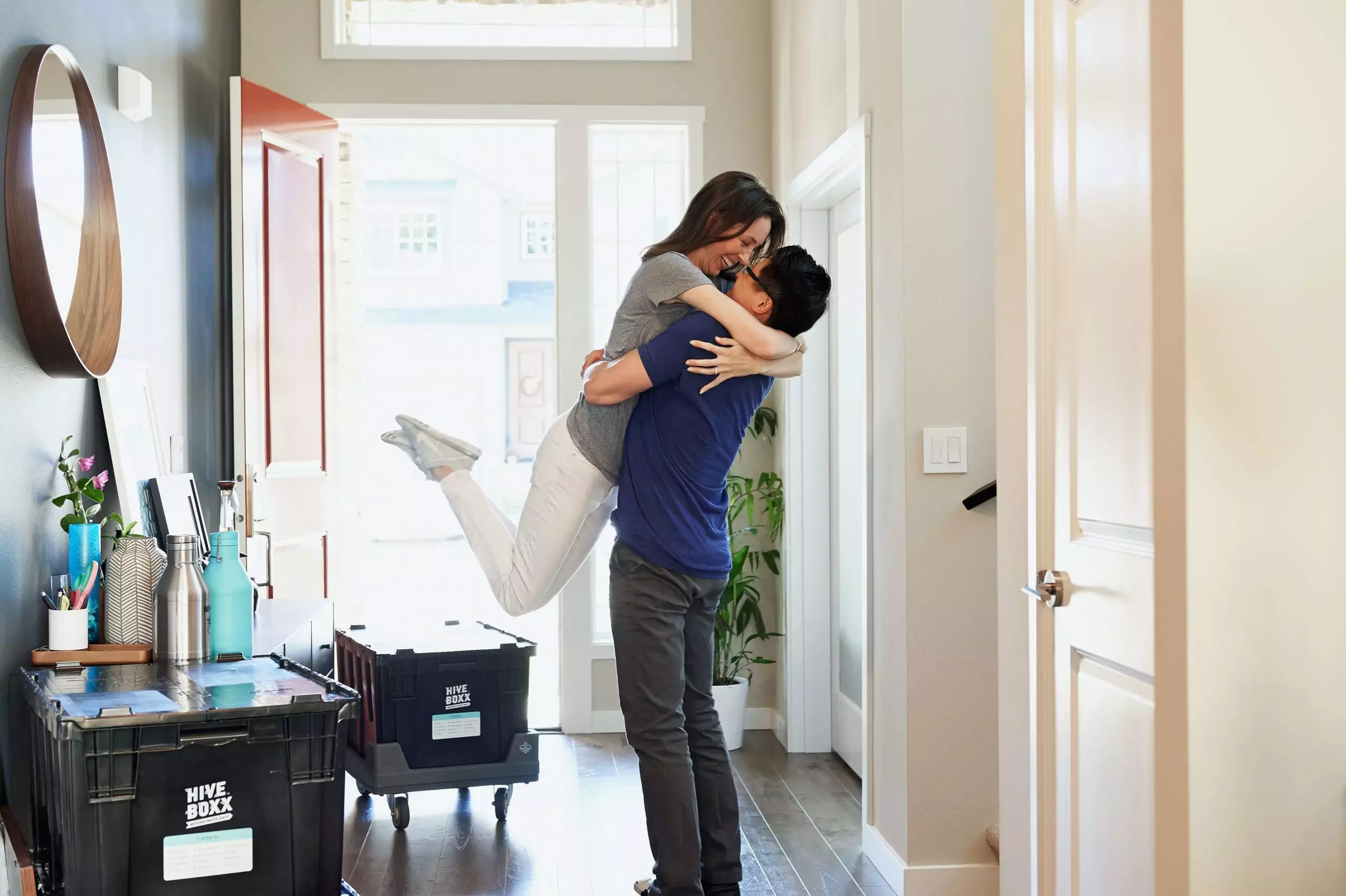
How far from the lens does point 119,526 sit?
8.45 feet

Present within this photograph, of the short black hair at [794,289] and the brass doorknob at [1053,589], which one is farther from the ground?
the short black hair at [794,289]

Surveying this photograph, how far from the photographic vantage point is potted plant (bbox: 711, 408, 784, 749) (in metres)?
4.13

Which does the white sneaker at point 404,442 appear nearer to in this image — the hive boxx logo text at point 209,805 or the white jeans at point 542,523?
the white jeans at point 542,523

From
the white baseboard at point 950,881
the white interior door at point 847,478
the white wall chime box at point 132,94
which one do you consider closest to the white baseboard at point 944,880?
the white baseboard at point 950,881

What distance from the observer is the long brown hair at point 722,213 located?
7.86 feet

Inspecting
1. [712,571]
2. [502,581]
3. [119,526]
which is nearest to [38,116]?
[119,526]

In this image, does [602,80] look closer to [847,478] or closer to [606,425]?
[847,478]

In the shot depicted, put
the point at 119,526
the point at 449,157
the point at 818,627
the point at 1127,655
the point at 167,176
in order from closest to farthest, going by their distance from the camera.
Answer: the point at 1127,655, the point at 119,526, the point at 167,176, the point at 818,627, the point at 449,157

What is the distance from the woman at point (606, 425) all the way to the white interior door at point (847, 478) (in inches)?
52.6

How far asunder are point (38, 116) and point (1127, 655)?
2.31 meters

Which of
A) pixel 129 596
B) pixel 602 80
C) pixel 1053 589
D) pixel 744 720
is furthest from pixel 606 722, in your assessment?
pixel 1053 589

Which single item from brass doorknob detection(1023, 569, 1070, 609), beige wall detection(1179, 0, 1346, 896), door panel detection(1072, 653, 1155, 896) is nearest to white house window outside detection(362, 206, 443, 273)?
brass doorknob detection(1023, 569, 1070, 609)

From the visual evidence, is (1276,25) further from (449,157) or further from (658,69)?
(449,157)

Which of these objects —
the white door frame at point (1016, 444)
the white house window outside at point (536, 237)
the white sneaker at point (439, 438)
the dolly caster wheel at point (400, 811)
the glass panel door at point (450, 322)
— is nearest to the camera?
the white door frame at point (1016, 444)
